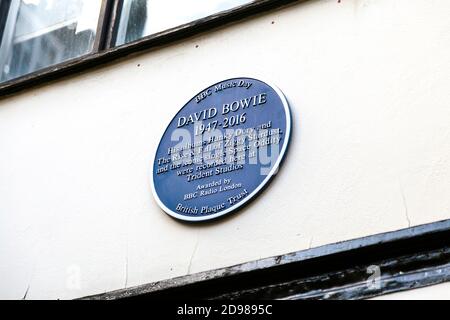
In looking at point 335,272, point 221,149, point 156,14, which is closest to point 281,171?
point 221,149

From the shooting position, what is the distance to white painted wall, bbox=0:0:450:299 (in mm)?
4238

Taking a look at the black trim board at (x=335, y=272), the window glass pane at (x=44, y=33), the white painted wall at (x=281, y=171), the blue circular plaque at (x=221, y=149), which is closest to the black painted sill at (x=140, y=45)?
the white painted wall at (x=281, y=171)

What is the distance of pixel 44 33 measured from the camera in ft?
21.2

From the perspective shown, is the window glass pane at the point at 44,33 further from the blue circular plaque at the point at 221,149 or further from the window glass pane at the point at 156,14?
the blue circular plaque at the point at 221,149

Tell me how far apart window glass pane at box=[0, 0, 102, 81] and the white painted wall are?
0.43 metres

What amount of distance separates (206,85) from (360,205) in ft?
5.03

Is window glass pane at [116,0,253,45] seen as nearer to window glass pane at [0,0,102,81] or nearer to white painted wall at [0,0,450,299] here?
window glass pane at [0,0,102,81]

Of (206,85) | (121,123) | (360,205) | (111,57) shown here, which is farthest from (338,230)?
(111,57)

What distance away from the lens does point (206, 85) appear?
519 centimetres

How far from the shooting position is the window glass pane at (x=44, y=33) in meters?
6.21

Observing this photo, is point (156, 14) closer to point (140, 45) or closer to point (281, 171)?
point (140, 45)

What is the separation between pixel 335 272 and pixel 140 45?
8.01 feet

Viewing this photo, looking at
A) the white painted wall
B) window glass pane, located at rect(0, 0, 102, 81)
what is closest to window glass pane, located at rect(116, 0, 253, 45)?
window glass pane, located at rect(0, 0, 102, 81)

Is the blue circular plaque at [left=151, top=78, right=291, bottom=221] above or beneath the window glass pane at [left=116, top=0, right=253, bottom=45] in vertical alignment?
beneath
